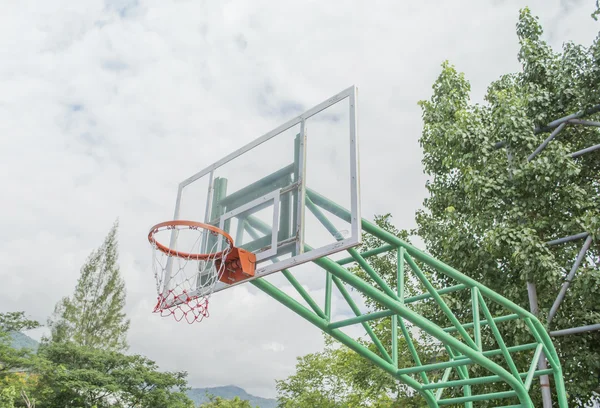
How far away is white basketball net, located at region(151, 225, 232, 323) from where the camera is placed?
182 inches

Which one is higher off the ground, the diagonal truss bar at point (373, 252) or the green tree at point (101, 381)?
the green tree at point (101, 381)

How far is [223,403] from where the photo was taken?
20.2 m

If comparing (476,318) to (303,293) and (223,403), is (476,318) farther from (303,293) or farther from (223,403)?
(223,403)

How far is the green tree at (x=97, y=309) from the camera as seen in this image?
69.1ft

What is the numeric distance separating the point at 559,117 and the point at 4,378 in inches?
597

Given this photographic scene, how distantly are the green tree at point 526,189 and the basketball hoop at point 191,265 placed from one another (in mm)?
5547

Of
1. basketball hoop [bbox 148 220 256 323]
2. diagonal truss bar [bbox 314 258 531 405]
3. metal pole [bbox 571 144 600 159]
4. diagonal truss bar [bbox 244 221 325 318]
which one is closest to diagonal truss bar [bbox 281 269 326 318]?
diagonal truss bar [bbox 244 221 325 318]

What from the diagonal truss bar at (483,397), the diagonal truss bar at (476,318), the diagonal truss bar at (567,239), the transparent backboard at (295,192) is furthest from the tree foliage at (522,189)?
the transparent backboard at (295,192)

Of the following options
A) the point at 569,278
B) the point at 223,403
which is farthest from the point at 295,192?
the point at 223,403

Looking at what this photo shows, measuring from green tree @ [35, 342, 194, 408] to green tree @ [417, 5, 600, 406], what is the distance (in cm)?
944

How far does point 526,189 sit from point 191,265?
255 inches

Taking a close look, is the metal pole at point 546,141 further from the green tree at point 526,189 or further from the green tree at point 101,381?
the green tree at point 101,381

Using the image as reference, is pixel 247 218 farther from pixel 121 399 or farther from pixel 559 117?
pixel 121 399

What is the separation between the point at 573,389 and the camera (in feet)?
27.2
